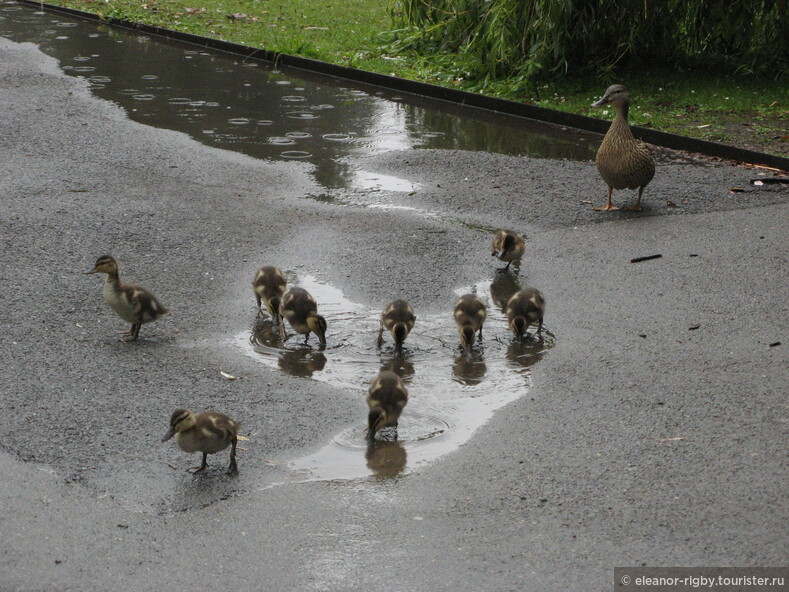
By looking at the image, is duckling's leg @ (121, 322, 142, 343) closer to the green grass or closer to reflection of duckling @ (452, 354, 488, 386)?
reflection of duckling @ (452, 354, 488, 386)

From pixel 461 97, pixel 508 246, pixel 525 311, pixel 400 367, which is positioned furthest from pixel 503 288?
pixel 461 97

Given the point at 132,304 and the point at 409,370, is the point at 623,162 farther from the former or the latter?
the point at 132,304

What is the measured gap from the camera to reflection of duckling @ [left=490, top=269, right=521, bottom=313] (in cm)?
768

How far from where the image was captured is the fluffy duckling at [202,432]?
507 cm

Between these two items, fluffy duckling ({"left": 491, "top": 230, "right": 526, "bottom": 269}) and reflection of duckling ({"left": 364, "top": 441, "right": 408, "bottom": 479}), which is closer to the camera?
reflection of duckling ({"left": 364, "top": 441, "right": 408, "bottom": 479})

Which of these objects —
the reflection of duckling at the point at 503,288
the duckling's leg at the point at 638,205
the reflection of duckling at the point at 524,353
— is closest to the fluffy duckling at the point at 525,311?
the reflection of duckling at the point at 524,353

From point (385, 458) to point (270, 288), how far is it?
224 centimetres

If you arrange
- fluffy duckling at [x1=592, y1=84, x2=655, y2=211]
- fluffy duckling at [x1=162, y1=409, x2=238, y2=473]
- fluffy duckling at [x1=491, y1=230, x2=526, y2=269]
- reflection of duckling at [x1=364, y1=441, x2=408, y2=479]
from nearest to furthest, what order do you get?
fluffy duckling at [x1=162, y1=409, x2=238, y2=473]
reflection of duckling at [x1=364, y1=441, x2=408, y2=479]
fluffy duckling at [x1=491, y1=230, x2=526, y2=269]
fluffy duckling at [x1=592, y1=84, x2=655, y2=211]

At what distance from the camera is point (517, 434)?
5.56 metres

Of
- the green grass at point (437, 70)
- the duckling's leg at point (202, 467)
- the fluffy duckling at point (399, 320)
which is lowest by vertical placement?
the duckling's leg at point (202, 467)

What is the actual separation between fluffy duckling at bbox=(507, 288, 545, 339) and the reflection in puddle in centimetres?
13

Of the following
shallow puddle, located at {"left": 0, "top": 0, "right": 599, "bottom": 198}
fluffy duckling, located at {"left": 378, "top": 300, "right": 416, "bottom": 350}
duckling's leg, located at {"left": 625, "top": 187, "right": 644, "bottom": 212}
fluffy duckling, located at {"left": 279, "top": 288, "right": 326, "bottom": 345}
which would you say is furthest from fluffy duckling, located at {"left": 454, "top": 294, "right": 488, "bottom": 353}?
shallow puddle, located at {"left": 0, "top": 0, "right": 599, "bottom": 198}

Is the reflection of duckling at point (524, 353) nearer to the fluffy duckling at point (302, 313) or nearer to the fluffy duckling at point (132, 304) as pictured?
the fluffy duckling at point (302, 313)

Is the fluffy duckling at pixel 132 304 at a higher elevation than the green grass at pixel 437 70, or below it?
below
